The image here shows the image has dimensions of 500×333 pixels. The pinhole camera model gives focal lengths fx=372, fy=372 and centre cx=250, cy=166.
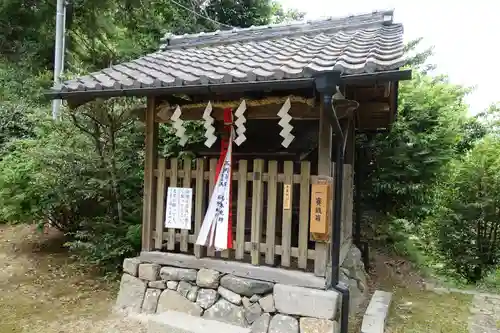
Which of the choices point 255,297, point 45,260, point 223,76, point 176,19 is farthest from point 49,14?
point 255,297

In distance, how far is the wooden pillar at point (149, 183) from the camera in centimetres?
529

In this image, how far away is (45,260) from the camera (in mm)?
7227

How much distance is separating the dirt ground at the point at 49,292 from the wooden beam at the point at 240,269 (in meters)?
0.90

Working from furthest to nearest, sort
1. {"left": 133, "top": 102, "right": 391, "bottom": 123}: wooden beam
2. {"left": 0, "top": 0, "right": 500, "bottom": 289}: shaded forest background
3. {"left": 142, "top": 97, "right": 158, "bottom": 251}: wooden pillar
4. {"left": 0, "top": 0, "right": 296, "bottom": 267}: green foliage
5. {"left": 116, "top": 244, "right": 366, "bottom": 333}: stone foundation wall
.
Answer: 1. {"left": 0, "top": 0, "right": 500, "bottom": 289}: shaded forest background
2. {"left": 0, "top": 0, "right": 296, "bottom": 267}: green foliage
3. {"left": 142, "top": 97, "right": 158, "bottom": 251}: wooden pillar
4. {"left": 133, "top": 102, "right": 391, "bottom": 123}: wooden beam
5. {"left": 116, "top": 244, "right": 366, "bottom": 333}: stone foundation wall

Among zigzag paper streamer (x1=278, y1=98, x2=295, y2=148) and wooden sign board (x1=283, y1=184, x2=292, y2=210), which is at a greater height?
zigzag paper streamer (x1=278, y1=98, x2=295, y2=148)

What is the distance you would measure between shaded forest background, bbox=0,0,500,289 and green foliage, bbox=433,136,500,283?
0.07 ft

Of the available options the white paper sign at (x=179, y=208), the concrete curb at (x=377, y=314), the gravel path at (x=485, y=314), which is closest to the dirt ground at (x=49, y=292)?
the white paper sign at (x=179, y=208)

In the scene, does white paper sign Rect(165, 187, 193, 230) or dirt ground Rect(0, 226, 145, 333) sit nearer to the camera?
dirt ground Rect(0, 226, 145, 333)

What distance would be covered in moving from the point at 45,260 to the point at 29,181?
157cm

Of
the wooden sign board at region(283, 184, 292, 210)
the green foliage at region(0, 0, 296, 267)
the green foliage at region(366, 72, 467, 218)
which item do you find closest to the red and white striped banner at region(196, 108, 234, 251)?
the wooden sign board at region(283, 184, 292, 210)

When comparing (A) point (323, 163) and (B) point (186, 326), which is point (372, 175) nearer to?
(A) point (323, 163)

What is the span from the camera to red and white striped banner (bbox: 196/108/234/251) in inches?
186

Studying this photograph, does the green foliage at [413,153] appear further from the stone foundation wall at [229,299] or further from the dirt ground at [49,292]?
the dirt ground at [49,292]

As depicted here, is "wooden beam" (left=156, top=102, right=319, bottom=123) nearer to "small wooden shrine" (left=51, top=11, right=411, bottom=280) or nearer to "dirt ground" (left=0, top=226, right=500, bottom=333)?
"small wooden shrine" (left=51, top=11, right=411, bottom=280)
